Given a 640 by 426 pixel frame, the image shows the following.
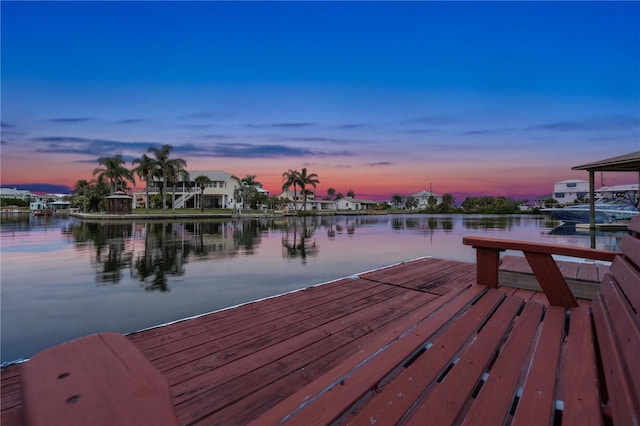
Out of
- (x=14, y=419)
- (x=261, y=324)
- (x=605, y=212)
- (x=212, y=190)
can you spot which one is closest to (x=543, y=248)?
(x=261, y=324)

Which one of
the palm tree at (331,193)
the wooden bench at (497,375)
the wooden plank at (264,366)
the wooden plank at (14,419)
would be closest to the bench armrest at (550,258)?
the wooden bench at (497,375)

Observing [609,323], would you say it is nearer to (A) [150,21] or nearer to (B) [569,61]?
(A) [150,21]

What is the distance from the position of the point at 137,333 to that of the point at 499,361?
11.6ft

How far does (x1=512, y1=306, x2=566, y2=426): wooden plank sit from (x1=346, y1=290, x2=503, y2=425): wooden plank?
0.38 m

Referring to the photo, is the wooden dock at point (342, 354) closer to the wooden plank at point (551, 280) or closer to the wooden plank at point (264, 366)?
the wooden plank at point (264, 366)

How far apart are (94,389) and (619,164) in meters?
18.8

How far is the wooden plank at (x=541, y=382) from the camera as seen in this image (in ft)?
4.15

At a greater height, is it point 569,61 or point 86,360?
point 569,61

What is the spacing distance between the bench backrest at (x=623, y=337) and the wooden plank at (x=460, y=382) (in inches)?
19.6

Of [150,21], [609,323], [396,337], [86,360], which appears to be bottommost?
[396,337]

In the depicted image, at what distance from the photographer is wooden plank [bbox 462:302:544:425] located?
131 cm

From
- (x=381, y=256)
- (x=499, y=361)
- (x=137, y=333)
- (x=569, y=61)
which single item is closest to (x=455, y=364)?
(x=499, y=361)

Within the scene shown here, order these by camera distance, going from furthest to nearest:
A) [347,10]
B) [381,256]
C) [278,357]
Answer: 1. [347,10]
2. [381,256]
3. [278,357]

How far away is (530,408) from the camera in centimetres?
131
